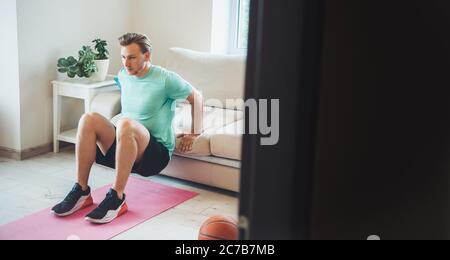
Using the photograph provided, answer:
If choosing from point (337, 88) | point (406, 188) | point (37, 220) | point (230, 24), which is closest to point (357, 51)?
point (337, 88)

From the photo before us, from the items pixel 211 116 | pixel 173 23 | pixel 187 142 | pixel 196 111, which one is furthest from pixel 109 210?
pixel 173 23

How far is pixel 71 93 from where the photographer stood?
138 inches

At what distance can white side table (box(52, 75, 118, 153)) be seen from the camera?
3443 mm

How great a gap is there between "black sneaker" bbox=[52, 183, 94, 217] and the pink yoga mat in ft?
0.10

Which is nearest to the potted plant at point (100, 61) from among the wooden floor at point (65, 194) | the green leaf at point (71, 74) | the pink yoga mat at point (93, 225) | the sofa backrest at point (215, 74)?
the green leaf at point (71, 74)

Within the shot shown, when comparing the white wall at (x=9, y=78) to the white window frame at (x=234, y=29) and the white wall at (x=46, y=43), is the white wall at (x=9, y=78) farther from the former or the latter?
the white window frame at (x=234, y=29)

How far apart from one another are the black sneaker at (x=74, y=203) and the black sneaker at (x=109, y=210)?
0.14 meters

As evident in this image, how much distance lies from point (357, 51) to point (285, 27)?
85mm

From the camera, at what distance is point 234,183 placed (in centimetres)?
298

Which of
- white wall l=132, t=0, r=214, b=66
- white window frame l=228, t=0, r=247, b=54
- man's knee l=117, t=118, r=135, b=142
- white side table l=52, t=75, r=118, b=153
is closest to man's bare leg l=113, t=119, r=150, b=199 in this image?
man's knee l=117, t=118, r=135, b=142

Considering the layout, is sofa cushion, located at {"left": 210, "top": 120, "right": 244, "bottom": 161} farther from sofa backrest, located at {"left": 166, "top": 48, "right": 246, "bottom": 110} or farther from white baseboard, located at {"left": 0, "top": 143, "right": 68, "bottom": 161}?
white baseboard, located at {"left": 0, "top": 143, "right": 68, "bottom": 161}

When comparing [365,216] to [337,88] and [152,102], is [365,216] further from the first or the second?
[152,102]

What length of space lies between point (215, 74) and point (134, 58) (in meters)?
0.92

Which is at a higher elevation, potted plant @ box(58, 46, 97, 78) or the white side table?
potted plant @ box(58, 46, 97, 78)
